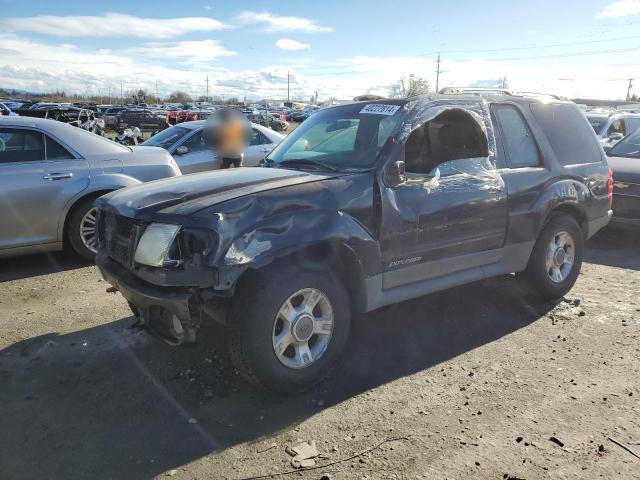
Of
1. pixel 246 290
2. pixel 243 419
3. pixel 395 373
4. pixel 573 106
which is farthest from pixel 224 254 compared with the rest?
pixel 573 106

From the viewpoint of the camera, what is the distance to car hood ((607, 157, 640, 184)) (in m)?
7.58

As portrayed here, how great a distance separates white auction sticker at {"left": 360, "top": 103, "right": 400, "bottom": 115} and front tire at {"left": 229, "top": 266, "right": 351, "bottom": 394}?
4.69 feet

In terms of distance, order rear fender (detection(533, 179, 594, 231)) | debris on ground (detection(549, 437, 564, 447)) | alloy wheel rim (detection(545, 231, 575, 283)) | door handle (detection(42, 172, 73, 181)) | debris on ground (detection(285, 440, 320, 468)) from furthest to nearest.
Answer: door handle (detection(42, 172, 73, 181)) < alloy wheel rim (detection(545, 231, 575, 283)) < rear fender (detection(533, 179, 594, 231)) < debris on ground (detection(549, 437, 564, 447)) < debris on ground (detection(285, 440, 320, 468))

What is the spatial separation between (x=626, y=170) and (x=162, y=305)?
7377 mm

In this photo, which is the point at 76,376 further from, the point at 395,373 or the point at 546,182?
the point at 546,182

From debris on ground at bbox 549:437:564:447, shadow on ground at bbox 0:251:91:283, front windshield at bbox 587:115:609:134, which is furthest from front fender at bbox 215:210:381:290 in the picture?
front windshield at bbox 587:115:609:134

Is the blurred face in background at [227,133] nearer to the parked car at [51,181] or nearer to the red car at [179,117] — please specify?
the parked car at [51,181]

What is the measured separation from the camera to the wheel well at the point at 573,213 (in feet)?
16.6

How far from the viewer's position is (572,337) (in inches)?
174

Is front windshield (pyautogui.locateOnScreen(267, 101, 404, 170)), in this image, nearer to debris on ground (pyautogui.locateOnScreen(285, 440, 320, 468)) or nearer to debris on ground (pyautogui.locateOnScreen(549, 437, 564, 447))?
debris on ground (pyautogui.locateOnScreen(285, 440, 320, 468))

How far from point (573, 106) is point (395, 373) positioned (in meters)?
3.52

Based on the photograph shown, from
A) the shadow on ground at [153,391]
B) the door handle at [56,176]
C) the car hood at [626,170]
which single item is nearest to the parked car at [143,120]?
the door handle at [56,176]

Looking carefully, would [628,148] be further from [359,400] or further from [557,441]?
[359,400]

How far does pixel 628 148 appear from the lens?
28.7 feet
